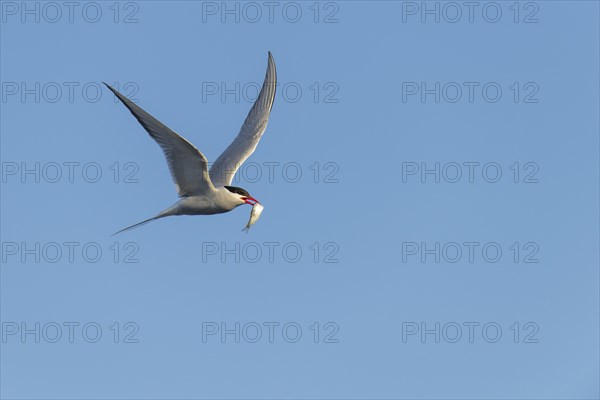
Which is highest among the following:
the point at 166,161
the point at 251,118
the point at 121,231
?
the point at 251,118

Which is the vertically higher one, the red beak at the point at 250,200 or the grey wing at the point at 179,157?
the grey wing at the point at 179,157

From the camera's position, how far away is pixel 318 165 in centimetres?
1822

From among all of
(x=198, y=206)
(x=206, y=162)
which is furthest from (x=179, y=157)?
(x=198, y=206)

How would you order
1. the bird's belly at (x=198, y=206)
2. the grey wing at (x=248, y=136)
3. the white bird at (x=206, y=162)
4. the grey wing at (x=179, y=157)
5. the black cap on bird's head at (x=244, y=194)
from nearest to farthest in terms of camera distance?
1. the grey wing at (x=179, y=157)
2. the white bird at (x=206, y=162)
3. the bird's belly at (x=198, y=206)
4. the black cap on bird's head at (x=244, y=194)
5. the grey wing at (x=248, y=136)

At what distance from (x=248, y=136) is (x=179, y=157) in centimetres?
380

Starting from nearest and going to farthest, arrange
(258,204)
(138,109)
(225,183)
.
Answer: (138,109)
(258,204)
(225,183)

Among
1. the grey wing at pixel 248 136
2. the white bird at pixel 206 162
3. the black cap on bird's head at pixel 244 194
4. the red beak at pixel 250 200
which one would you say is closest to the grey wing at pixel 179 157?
the white bird at pixel 206 162

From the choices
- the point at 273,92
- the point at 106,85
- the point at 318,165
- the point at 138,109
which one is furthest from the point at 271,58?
the point at 106,85

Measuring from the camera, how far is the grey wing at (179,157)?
1320 centimetres

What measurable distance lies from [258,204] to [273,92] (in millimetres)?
3457

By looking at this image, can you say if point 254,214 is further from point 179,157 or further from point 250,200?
point 179,157

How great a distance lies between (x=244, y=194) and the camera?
609 inches

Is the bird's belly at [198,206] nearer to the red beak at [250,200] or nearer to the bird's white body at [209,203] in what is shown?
the bird's white body at [209,203]

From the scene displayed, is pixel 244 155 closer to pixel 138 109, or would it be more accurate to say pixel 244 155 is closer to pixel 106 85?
pixel 138 109
